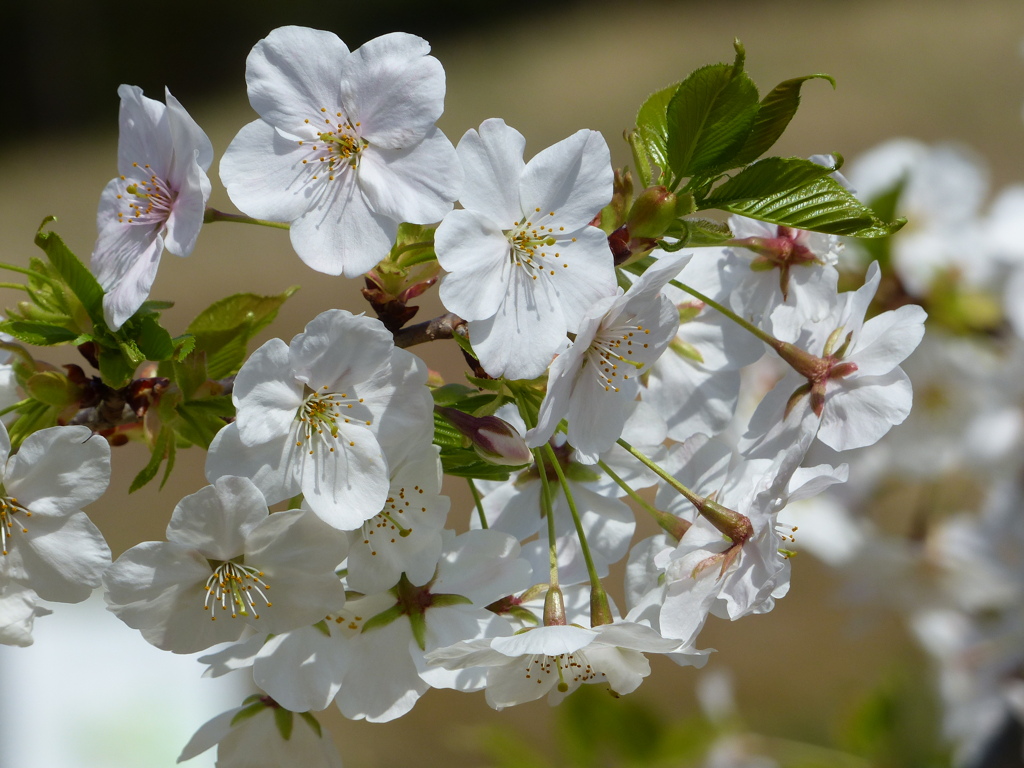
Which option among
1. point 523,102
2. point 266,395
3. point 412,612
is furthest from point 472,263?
point 523,102

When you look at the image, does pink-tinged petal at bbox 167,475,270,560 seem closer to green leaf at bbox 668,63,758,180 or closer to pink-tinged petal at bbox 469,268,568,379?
pink-tinged petal at bbox 469,268,568,379

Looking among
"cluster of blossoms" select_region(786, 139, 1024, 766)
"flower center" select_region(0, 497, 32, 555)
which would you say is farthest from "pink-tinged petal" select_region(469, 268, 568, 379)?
"cluster of blossoms" select_region(786, 139, 1024, 766)

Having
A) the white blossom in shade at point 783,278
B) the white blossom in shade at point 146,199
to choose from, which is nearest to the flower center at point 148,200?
the white blossom in shade at point 146,199

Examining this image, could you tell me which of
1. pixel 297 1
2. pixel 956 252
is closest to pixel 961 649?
pixel 956 252

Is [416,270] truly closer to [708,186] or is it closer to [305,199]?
[305,199]

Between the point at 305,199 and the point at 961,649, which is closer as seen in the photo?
the point at 305,199

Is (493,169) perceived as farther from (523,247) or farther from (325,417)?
(325,417)
